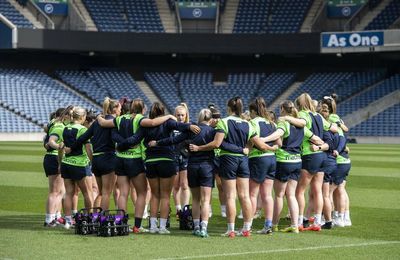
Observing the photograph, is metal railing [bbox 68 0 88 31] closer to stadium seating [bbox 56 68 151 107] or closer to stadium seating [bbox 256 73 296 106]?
stadium seating [bbox 56 68 151 107]

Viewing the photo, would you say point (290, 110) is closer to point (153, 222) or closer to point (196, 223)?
point (196, 223)

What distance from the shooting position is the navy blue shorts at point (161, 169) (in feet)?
48.1

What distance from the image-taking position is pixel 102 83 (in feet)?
210

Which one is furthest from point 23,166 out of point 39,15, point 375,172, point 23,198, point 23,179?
point 39,15

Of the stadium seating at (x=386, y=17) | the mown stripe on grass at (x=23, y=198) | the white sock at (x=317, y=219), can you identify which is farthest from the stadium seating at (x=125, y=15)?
the white sock at (x=317, y=219)

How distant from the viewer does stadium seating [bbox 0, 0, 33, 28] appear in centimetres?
6206

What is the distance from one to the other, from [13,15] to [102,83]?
784cm

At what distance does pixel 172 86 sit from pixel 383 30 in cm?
1585

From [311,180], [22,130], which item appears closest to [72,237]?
[311,180]

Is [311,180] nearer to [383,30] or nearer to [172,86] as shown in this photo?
[383,30]

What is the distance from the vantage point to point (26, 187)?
23812 millimetres

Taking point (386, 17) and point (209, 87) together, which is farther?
point (209, 87)

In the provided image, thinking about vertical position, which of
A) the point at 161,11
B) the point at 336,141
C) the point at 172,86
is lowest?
the point at 336,141

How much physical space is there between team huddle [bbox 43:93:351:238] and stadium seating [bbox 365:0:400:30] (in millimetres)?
48495
